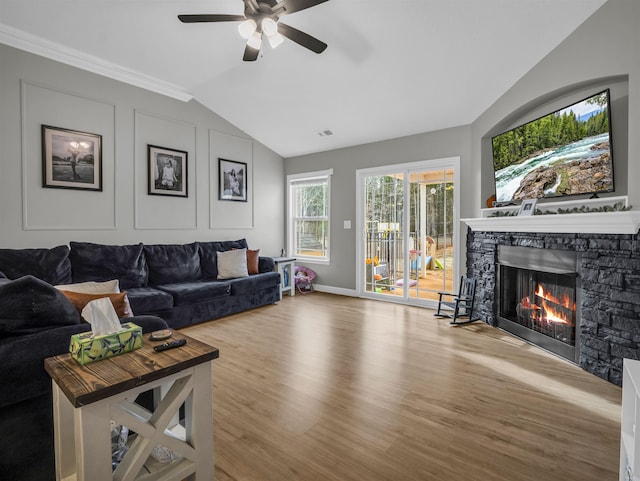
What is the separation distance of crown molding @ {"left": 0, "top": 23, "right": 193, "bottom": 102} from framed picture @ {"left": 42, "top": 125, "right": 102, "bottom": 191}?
772 millimetres

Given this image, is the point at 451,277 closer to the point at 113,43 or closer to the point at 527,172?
the point at 527,172

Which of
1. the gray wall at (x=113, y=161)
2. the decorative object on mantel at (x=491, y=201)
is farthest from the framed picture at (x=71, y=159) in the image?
the decorative object on mantel at (x=491, y=201)

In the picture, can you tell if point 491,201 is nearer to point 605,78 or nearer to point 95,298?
point 605,78

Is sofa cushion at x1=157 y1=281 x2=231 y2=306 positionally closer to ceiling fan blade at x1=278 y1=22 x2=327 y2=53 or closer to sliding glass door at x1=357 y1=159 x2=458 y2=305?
sliding glass door at x1=357 y1=159 x2=458 y2=305

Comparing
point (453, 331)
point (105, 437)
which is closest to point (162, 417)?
point (105, 437)

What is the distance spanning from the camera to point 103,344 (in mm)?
1356

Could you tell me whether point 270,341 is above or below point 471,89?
below

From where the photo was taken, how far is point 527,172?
3.39 metres

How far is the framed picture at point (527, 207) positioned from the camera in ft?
10.5

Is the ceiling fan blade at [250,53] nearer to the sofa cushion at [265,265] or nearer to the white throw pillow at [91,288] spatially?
the white throw pillow at [91,288]

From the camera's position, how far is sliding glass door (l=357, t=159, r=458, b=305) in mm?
4602

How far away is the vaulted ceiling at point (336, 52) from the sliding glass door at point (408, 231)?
0.70 m

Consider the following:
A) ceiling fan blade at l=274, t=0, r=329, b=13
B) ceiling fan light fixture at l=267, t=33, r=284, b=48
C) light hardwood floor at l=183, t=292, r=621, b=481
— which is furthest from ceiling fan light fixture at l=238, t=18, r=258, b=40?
light hardwood floor at l=183, t=292, r=621, b=481

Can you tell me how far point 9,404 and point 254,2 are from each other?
2.69m
